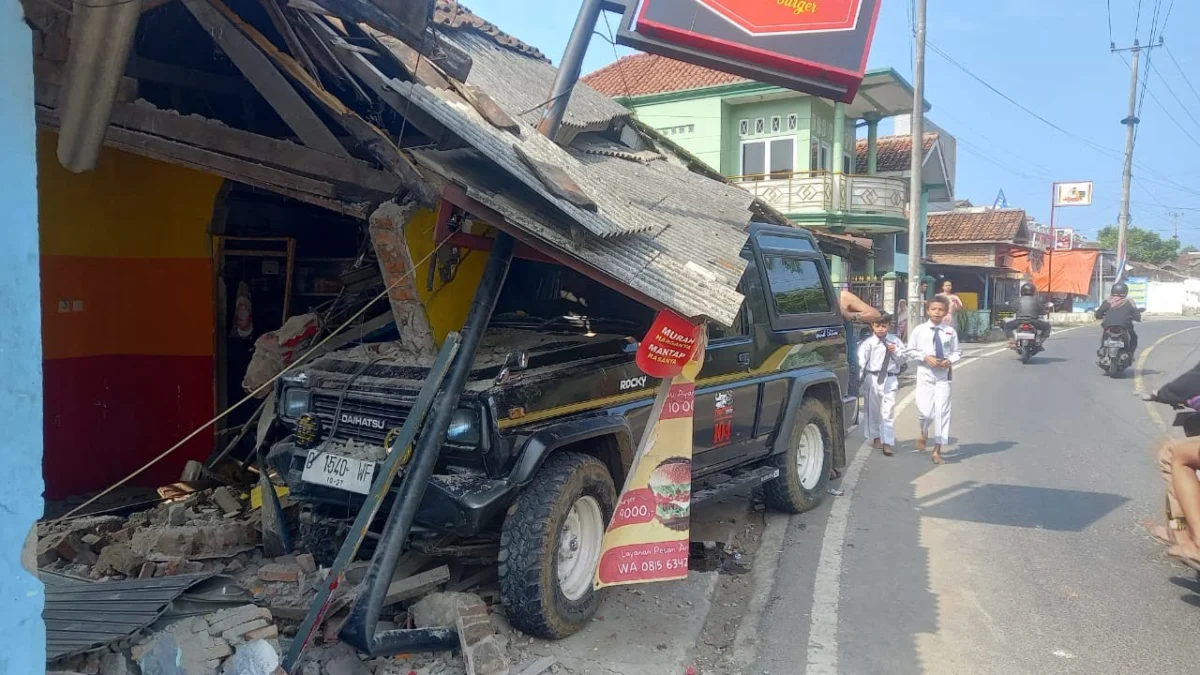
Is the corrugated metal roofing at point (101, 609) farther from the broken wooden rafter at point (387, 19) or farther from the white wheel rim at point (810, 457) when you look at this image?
the white wheel rim at point (810, 457)

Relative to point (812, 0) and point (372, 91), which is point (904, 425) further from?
point (372, 91)

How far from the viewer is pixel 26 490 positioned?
262 centimetres

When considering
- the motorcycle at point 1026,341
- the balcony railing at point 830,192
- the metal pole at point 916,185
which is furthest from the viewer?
the balcony railing at point 830,192

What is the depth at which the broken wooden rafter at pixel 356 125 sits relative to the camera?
13.3 ft

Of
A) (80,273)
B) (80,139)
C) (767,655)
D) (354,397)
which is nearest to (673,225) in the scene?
(354,397)

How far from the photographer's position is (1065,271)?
43.8 meters

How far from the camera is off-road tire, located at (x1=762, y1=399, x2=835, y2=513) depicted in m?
6.77

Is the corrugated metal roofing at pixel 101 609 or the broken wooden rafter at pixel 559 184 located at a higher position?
the broken wooden rafter at pixel 559 184

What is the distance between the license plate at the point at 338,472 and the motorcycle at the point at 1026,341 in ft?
60.9

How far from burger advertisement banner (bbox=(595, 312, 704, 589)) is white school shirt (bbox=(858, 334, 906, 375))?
521 cm

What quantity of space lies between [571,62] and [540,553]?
3854 mm

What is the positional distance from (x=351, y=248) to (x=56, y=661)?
542 centimetres

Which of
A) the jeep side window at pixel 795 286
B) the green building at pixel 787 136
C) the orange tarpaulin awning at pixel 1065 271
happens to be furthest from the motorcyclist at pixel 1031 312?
the orange tarpaulin awning at pixel 1065 271

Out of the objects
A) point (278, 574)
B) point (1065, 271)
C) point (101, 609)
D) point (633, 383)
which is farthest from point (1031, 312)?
point (1065, 271)
